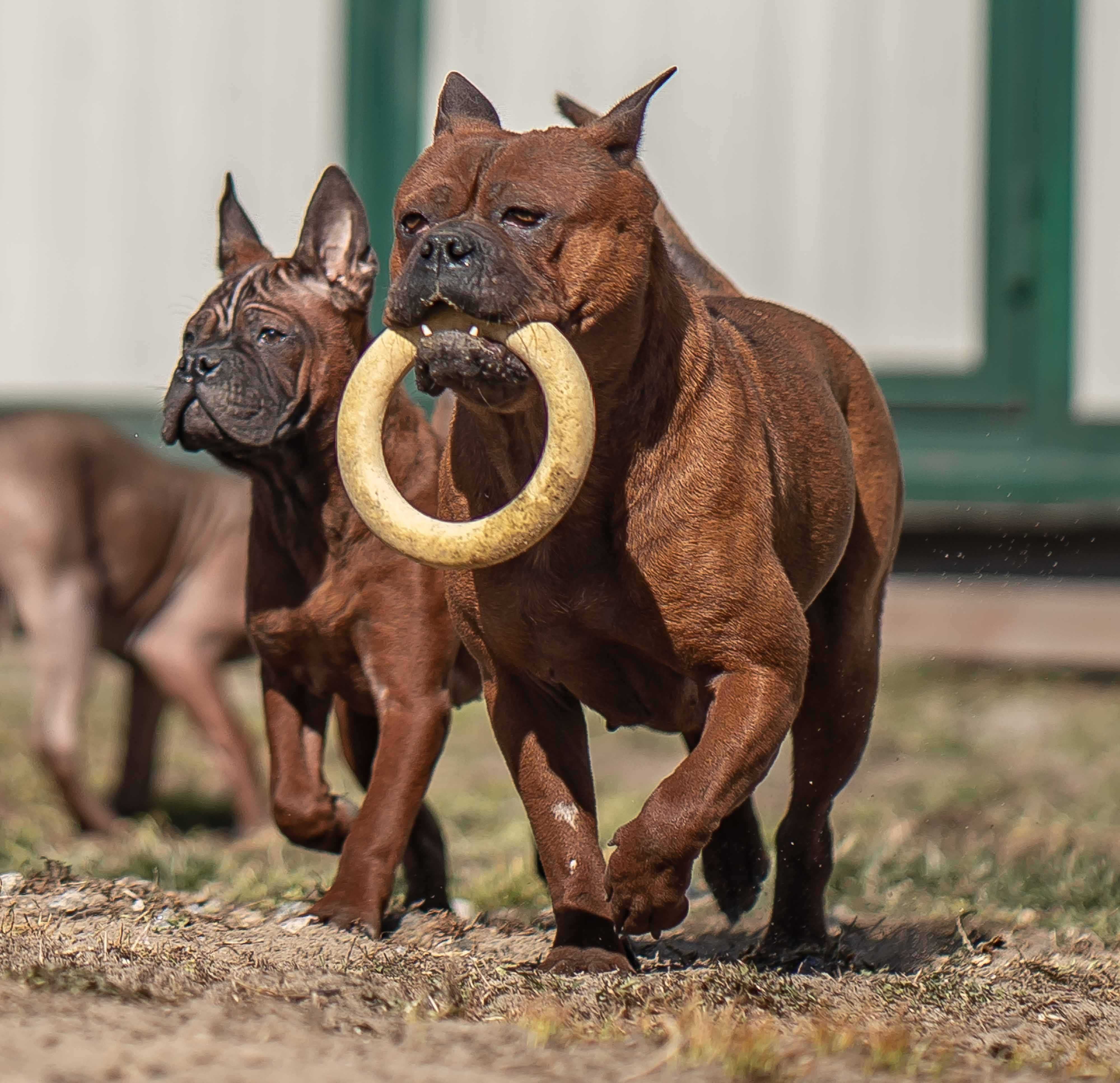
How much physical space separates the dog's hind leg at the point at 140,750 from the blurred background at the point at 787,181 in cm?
192

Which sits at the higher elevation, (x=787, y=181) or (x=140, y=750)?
(x=787, y=181)

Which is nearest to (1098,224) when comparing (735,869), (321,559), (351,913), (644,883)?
(735,869)

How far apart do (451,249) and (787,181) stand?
6575 mm

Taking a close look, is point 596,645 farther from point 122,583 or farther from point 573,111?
point 122,583

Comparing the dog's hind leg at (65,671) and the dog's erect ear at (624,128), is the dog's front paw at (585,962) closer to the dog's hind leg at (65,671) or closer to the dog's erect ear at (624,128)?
the dog's erect ear at (624,128)

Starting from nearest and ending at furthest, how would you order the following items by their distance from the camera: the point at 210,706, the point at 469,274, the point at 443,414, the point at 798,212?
1. the point at 469,274
2. the point at 443,414
3. the point at 210,706
4. the point at 798,212

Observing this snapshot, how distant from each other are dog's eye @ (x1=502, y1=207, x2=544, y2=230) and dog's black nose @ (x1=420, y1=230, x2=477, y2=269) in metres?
0.15

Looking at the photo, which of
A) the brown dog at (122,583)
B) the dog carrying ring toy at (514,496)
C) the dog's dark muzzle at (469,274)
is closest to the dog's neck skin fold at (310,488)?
the dog carrying ring toy at (514,496)

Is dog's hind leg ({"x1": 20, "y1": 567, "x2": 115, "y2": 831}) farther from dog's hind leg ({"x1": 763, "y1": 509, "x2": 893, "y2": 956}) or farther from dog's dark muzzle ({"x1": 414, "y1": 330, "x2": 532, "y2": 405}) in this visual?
dog's dark muzzle ({"x1": 414, "y1": 330, "x2": 532, "y2": 405})

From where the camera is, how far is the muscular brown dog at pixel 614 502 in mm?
3736

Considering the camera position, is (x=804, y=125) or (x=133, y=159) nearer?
(x=804, y=125)

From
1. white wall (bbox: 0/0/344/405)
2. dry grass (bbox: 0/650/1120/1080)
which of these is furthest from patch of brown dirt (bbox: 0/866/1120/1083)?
white wall (bbox: 0/0/344/405)

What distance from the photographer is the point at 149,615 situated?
9.03 m

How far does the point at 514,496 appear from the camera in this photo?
3.99m
